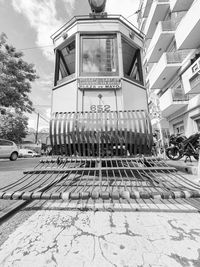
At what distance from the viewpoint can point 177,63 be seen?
11367 mm

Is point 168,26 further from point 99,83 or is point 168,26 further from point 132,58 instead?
point 99,83

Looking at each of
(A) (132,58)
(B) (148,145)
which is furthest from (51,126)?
(A) (132,58)

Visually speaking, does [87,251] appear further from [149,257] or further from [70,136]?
[70,136]

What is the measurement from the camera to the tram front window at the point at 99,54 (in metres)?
3.34

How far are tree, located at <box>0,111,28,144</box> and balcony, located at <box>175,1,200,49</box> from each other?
20630mm

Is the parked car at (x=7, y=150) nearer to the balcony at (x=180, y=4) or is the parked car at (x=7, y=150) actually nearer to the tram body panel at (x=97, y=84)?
the tram body panel at (x=97, y=84)

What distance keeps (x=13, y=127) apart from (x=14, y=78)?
1418 centimetres

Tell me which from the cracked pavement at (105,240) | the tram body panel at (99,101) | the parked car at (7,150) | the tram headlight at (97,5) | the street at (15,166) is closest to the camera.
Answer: the cracked pavement at (105,240)

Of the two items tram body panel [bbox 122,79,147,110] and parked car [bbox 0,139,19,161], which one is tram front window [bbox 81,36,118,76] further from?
parked car [bbox 0,139,19,161]

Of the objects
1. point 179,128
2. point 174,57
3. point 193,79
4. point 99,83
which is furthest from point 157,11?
point 99,83

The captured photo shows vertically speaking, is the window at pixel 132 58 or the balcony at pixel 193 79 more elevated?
the balcony at pixel 193 79

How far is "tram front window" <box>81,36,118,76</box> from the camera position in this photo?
3.34m

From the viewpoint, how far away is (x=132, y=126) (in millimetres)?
2572

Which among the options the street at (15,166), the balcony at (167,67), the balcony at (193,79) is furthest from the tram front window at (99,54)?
the balcony at (167,67)
